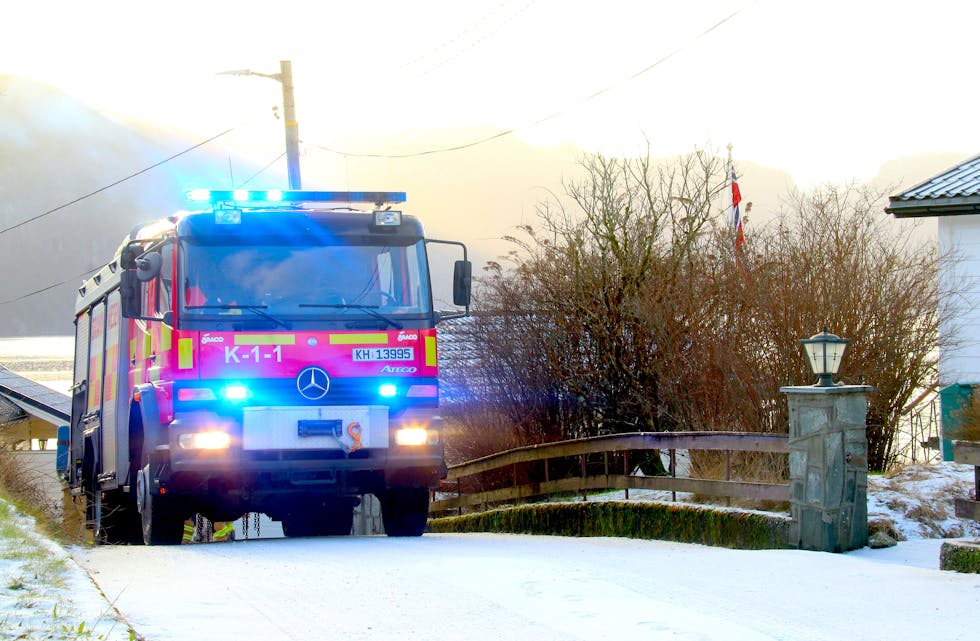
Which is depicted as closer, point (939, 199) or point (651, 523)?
point (651, 523)

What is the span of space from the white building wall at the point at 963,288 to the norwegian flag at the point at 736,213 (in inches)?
126

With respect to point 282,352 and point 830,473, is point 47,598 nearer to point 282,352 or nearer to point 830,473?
point 282,352

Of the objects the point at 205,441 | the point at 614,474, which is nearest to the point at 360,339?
the point at 205,441

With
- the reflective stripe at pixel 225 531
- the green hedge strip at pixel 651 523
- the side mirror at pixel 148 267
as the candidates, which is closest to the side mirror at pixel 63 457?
the reflective stripe at pixel 225 531

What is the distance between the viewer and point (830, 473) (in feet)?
34.5

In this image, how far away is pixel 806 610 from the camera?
737 cm

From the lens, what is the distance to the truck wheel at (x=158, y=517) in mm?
11883

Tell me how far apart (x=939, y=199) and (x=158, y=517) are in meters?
13.1

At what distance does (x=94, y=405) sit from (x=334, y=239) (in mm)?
5454

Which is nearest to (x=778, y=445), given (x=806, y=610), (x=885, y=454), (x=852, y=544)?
(x=852, y=544)

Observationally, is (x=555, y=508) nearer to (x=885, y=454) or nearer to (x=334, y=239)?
(x=885, y=454)

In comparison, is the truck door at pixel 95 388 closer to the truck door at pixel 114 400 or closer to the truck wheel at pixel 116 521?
the truck door at pixel 114 400

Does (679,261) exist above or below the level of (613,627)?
above

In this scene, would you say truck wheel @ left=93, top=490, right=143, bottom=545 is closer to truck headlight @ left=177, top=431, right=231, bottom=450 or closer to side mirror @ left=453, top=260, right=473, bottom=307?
truck headlight @ left=177, top=431, right=231, bottom=450
